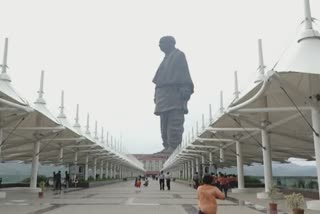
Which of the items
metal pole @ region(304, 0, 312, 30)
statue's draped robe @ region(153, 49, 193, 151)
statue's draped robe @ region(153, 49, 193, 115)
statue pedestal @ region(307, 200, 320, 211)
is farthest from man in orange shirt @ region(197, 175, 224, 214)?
statue's draped robe @ region(153, 49, 193, 115)

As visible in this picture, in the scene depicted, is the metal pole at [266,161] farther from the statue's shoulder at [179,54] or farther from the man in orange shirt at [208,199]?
the statue's shoulder at [179,54]

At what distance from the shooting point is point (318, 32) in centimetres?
1445

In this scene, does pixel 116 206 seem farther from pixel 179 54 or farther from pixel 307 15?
pixel 179 54

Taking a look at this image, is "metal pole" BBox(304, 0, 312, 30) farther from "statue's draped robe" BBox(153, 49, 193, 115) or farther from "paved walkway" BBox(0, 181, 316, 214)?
"statue's draped robe" BBox(153, 49, 193, 115)

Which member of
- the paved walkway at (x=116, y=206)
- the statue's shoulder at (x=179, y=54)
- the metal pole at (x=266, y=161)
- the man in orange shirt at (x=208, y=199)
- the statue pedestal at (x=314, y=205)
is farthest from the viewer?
the statue's shoulder at (x=179, y=54)

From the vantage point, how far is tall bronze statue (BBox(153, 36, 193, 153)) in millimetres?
132125

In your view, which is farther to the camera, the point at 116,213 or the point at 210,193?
the point at 116,213

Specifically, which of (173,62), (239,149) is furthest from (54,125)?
(173,62)

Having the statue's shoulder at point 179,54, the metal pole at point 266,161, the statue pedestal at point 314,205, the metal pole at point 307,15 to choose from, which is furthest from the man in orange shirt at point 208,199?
the statue's shoulder at point 179,54

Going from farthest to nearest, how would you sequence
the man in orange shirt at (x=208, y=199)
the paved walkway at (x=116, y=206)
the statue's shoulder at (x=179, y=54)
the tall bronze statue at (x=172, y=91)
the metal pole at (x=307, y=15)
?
1. the tall bronze statue at (x=172, y=91)
2. the statue's shoulder at (x=179, y=54)
3. the metal pole at (x=307, y=15)
4. the paved walkway at (x=116, y=206)
5. the man in orange shirt at (x=208, y=199)

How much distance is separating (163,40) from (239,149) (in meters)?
109

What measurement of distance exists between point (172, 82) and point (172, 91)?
14.4ft

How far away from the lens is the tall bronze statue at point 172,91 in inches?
5202

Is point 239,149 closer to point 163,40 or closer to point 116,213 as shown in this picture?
point 116,213
